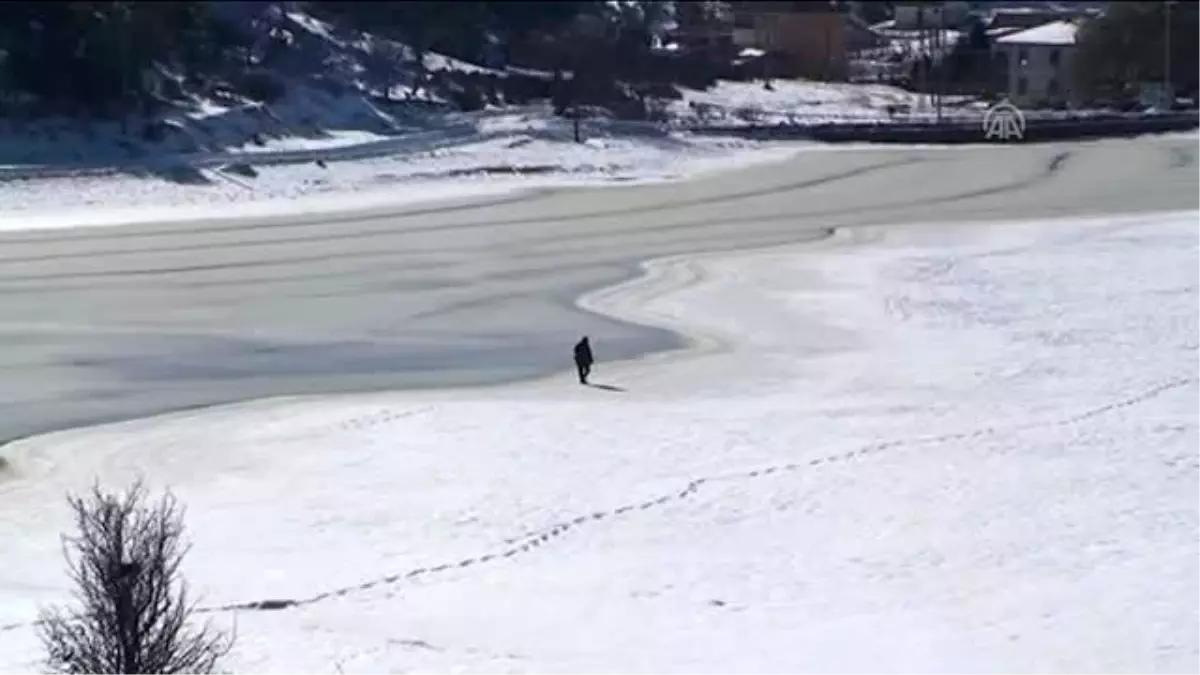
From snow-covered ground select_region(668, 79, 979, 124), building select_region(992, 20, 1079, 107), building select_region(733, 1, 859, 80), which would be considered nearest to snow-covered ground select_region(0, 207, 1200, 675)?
snow-covered ground select_region(668, 79, 979, 124)

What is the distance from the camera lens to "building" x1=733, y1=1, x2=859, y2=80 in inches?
2454

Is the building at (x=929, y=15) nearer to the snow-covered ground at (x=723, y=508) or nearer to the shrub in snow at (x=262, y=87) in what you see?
the shrub in snow at (x=262, y=87)

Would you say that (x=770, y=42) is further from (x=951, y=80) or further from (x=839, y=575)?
(x=839, y=575)

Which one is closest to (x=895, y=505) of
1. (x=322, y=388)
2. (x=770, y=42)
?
(x=322, y=388)

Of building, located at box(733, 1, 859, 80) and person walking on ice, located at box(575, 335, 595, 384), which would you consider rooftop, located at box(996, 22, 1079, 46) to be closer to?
building, located at box(733, 1, 859, 80)

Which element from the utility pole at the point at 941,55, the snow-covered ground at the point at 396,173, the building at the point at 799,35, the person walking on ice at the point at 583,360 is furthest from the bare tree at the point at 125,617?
the building at the point at 799,35

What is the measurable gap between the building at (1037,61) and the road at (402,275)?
18.0 meters

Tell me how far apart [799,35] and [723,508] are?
5252 cm

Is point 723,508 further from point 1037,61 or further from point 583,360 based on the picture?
point 1037,61

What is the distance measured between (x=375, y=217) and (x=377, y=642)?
65.3 ft

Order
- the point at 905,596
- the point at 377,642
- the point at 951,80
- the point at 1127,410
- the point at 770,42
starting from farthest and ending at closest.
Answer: the point at 770,42, the point at 951,80, the point at 1127,410, the point at 905,596, the point at 377,642

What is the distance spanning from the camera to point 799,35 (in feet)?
215

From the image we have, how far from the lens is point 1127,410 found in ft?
53.9

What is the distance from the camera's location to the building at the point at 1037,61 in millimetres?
57062
